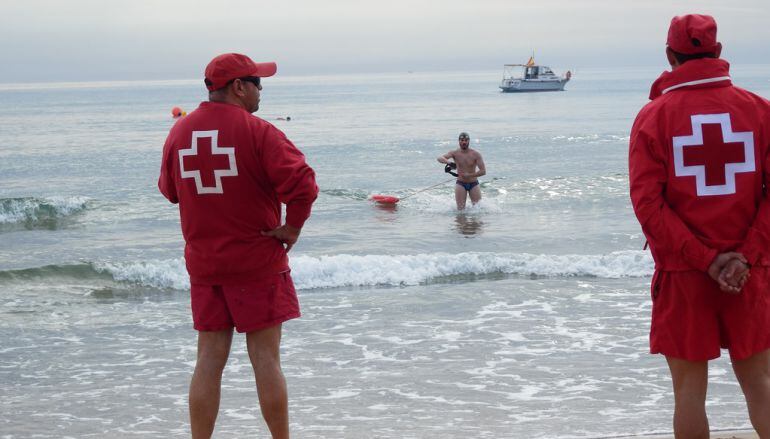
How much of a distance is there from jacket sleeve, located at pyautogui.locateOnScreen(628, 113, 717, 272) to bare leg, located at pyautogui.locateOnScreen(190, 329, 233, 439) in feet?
5.77

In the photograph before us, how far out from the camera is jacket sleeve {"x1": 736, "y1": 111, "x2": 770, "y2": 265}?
317 centimetres

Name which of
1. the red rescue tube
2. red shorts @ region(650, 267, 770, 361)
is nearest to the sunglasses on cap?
red shorts @ region(650, 267, 770, 361)

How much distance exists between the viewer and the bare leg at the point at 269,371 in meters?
3.82

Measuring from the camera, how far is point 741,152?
125 inches

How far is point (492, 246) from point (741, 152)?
11.4 m

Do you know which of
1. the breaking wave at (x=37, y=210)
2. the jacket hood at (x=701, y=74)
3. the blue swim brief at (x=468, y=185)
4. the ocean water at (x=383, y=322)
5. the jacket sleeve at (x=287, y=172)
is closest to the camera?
the jacket hood at (x=701, y=74)

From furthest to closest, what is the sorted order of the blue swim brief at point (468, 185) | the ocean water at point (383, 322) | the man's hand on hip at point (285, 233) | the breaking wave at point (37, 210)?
the breaking wave at point (37, 210), the blue swim brief at point (468, 185), the ocean water at point (383, 322), the man's hand on hip at point (285, 233)

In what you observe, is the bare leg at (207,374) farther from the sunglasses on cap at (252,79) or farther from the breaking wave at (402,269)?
the breaking wave at (402,269)

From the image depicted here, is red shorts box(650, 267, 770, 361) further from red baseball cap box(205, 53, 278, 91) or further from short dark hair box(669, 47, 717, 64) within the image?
red baseball cap box(205, 53, 278, 91)

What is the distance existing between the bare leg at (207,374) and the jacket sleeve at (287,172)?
0.60m

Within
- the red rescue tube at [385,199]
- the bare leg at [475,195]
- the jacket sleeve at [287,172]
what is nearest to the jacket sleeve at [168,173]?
the jacket sleeve at [287,172]

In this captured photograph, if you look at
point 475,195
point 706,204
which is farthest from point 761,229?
point 475,195

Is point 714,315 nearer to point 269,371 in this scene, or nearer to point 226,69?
point 269,371

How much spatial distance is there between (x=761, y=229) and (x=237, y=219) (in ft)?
6.40
